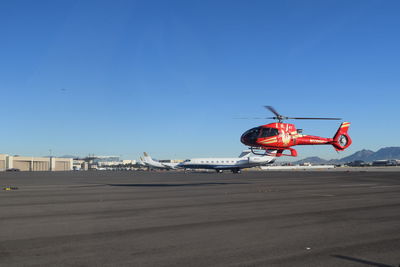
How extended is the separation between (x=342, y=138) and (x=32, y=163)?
526ft

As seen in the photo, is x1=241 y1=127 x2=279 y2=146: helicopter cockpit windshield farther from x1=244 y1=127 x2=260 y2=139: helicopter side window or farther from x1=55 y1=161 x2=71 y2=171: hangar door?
x1=55 y1=161 x2=71 y2=171: hangar door

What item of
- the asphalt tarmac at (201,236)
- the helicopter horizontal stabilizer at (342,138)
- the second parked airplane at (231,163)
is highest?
the helicopter horizontal stabilizer at (342,138)

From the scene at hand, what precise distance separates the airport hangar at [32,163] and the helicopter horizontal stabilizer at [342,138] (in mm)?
142803

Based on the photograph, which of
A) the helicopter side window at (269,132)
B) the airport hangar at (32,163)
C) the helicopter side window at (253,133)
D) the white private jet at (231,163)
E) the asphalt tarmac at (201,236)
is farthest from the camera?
the airport hangar at (32,163)

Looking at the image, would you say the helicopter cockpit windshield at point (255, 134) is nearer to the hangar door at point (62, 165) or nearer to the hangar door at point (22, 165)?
the hangar door at point (22, 165)

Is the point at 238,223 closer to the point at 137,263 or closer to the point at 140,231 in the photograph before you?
the point at 140,231

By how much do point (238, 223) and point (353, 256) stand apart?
A: 5239 millimetres

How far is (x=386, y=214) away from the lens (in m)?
15.5

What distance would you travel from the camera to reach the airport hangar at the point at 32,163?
508ft

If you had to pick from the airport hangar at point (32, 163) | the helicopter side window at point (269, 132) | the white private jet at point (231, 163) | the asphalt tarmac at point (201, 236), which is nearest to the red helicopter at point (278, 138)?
the helicopter side window at point (269, 132)

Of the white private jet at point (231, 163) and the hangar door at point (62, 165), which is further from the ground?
the hangar door at point (62, 165)

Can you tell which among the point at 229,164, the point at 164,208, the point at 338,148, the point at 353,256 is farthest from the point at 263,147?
the point at 229,164

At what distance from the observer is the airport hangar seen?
508 feet

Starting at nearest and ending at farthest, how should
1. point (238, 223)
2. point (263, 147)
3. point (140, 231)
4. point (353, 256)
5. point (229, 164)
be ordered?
point (353, 256) < point (140, 231) < point (238, 223) < point (263, 147) < point (229, 164)
